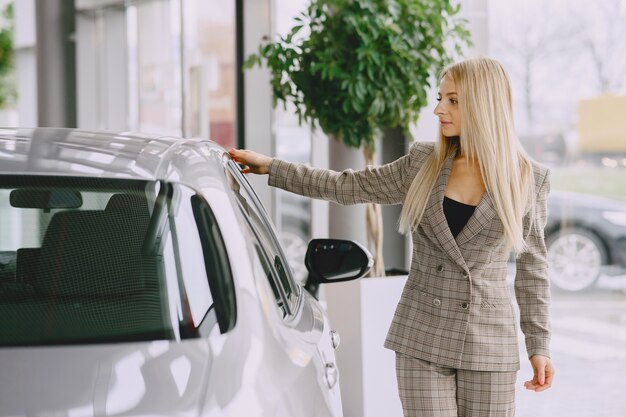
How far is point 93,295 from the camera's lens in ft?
5.43

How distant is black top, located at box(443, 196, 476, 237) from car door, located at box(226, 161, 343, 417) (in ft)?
→ 1.30

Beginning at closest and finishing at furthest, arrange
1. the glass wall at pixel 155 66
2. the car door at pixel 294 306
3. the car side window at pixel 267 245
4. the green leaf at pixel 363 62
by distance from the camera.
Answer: the car door at pixel 294 306 < the car side window at pixel 267 245 < the green leaf at pixel 363 62 < the glass wall at pixel 155 66

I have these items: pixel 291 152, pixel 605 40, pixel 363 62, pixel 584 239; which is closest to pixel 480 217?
pixel 363 62

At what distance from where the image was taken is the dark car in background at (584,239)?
659cm

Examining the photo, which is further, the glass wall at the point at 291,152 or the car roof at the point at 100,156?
the glass wall at the point at 291,152

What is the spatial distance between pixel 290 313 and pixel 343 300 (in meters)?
2.31

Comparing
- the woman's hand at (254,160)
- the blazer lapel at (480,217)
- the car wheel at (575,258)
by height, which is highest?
the woman's hand at (254,160)

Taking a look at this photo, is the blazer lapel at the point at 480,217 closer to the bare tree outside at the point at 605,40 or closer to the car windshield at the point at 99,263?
the car windshield at the point at 99,263

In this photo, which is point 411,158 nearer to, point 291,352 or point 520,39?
point 291,352

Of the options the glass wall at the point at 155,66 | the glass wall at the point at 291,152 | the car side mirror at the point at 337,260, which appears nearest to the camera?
the car side mirror at the point at 337,260

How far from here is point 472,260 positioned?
246 centimetres

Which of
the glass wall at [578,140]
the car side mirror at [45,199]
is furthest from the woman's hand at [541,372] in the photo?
the glass wall at [578,140]

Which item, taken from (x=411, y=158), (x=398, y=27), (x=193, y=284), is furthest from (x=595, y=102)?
(x=193, y=284)

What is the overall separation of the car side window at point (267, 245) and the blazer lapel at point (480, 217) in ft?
1.47
